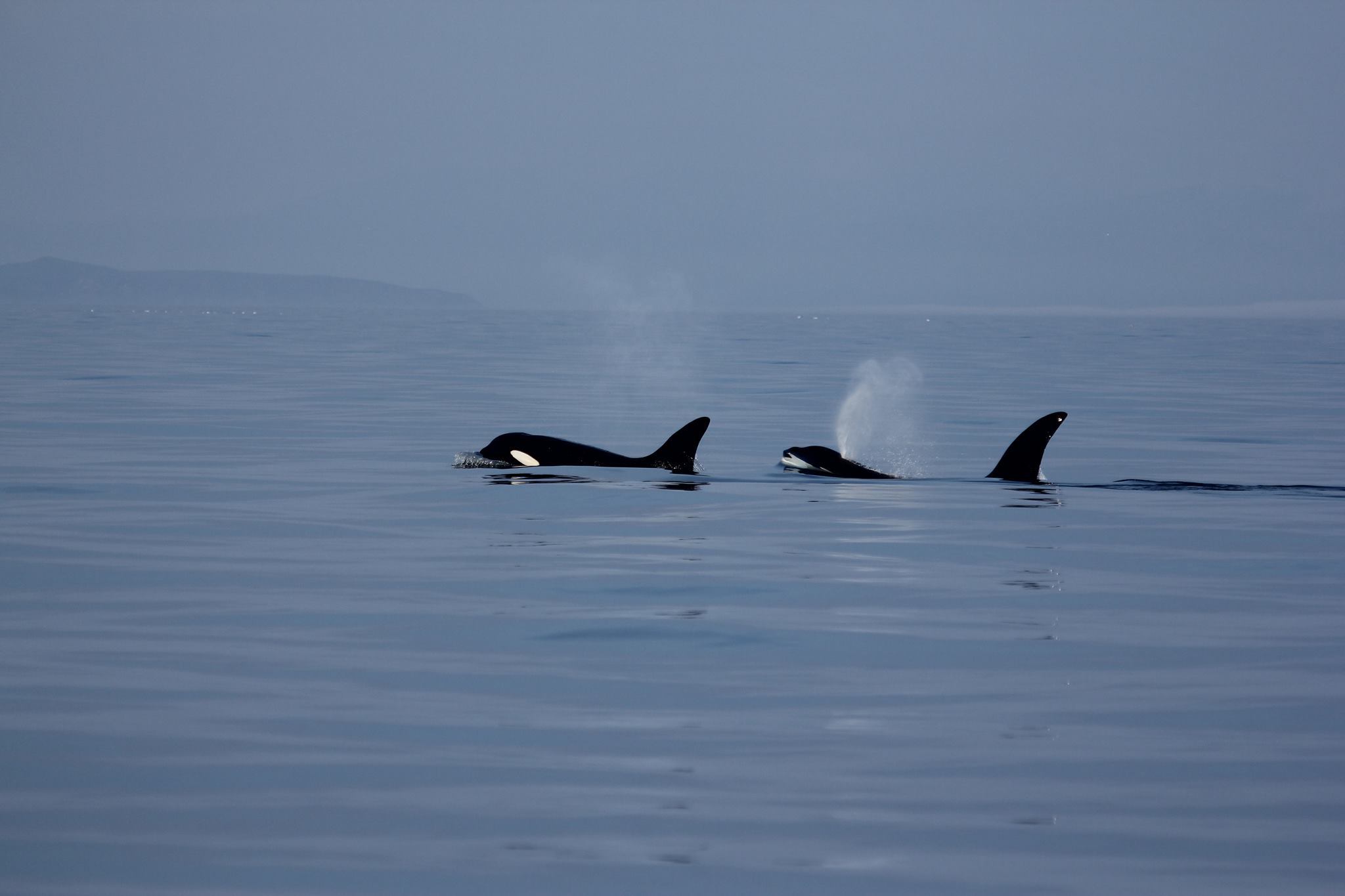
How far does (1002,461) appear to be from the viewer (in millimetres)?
21859

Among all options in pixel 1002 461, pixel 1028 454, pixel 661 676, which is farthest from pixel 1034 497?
pixel 661 676

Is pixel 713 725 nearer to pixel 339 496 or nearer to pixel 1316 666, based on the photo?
pixel 1316 666

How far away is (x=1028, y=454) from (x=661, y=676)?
1211 cm

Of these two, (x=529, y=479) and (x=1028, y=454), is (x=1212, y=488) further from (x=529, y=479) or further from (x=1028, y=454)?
(x=529, y=479)

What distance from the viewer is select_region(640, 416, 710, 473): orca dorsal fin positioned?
21391mm

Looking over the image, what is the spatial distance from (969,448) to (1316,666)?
17.3m

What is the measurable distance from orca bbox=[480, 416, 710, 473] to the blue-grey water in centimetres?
65

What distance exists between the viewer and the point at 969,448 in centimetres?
2758

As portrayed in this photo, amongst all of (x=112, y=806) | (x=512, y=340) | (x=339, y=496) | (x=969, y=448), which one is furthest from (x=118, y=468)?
(x=512, y=340)

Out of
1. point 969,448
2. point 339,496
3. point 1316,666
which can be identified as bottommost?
point 1316,666

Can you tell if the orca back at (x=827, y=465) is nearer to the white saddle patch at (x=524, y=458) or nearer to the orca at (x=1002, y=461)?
the orca at (x=1002, y=461)

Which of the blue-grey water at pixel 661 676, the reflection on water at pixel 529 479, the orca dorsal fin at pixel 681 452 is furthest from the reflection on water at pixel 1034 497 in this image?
the reflection on water at pixel 529 479

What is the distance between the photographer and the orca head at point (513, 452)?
2212 centimetres

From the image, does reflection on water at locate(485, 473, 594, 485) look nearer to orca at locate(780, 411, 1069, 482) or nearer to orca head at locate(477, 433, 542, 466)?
orca head at locate(477, 433, 542, 466)
